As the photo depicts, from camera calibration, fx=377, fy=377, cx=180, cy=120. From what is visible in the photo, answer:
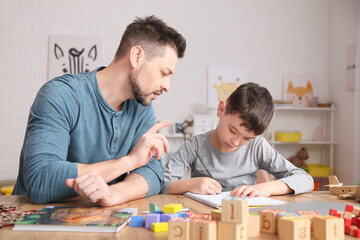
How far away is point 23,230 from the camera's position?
0.86 meters

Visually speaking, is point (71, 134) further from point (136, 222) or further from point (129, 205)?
point (136, 222)

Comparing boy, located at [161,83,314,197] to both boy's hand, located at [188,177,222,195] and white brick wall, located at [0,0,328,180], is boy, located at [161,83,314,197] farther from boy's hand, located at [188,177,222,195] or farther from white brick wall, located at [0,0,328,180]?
white brick wall, located at [0,0,328,180]

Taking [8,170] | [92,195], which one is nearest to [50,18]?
→ [8,170]

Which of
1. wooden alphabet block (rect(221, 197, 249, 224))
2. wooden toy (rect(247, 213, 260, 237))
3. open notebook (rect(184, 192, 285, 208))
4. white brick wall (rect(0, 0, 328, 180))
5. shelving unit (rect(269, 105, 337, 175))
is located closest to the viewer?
wooden alphabet block (rect(221, 197, 249, 224))

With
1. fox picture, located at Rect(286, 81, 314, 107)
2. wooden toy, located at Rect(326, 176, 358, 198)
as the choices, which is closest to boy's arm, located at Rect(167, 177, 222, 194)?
wooden toy, located at Rect(326, 176, 358, 198)

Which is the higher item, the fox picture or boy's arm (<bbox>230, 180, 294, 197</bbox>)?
the fox picture

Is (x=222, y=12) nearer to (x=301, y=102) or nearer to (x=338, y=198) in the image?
(x=301, y=102)

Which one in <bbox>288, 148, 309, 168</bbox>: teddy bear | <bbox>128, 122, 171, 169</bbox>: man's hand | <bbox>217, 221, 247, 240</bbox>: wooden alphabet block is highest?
<bbox>128, 122, 171, 169</bbox>: man's hand

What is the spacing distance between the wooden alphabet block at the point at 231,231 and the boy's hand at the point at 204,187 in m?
0.60

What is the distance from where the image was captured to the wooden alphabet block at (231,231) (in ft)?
2.35

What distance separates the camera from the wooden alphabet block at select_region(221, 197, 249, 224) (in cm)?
71

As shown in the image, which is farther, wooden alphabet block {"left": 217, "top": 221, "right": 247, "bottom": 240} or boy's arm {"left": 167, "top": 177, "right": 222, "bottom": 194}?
boy's arm {"left": 167, "top": 177, "right": 222, "bottom": 194}

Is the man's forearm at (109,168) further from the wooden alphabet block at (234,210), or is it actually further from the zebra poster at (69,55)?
the zebra poster at (69,55)

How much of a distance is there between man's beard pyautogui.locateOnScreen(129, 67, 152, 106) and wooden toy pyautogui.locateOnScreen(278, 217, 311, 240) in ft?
2.77
